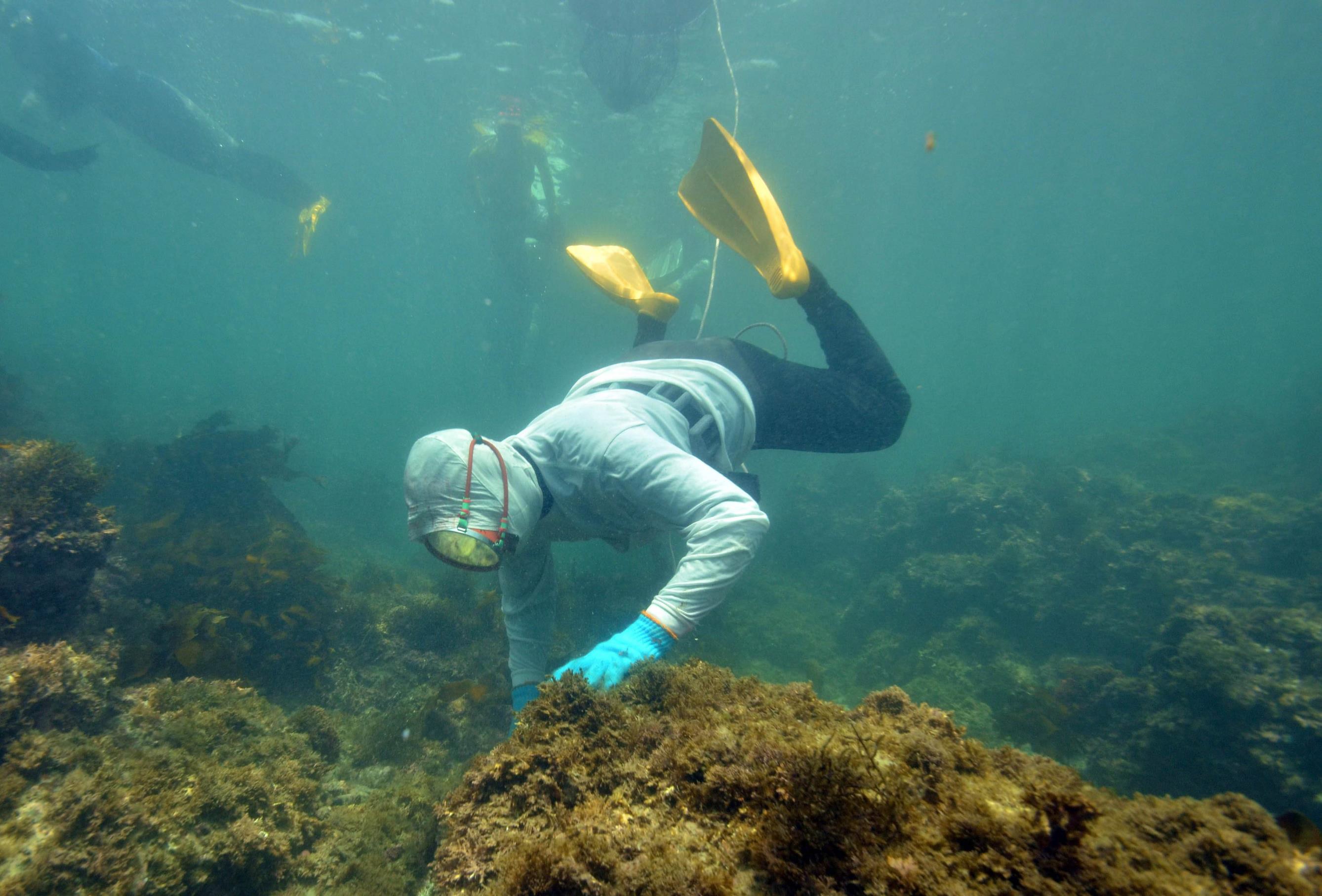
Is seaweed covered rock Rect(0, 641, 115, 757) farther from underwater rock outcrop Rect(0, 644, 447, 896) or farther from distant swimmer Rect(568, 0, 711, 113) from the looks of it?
distant swimmer Rect(568, 0, 711, 113)

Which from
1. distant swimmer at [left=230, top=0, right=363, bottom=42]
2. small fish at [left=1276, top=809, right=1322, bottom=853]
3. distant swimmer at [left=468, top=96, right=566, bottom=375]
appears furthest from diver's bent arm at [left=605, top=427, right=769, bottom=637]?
distant swimmer at [left=230, top=0, right=363, bottom=42]

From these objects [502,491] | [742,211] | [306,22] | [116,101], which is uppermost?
[306,22]

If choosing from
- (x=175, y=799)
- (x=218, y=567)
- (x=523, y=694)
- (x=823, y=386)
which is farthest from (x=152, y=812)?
(x=218, y=567)

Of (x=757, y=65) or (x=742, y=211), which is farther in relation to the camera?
(x=757, y=65)

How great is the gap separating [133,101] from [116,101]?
2.28ft

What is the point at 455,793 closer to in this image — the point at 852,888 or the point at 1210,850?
the point at 852,888

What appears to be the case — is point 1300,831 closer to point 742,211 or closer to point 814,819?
point 814,819

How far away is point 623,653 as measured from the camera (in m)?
2.37

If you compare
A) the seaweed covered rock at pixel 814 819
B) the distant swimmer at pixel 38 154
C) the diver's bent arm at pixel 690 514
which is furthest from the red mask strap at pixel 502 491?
the distant swimmer at pixel 38 154

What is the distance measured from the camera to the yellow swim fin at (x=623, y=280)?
5531 mm

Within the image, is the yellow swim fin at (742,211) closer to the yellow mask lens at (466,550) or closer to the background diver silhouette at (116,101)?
the yellow mask lens at (466,550)

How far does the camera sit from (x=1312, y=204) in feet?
138

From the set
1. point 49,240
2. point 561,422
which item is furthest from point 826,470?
point 49,240

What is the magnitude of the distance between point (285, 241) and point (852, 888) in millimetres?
66830
